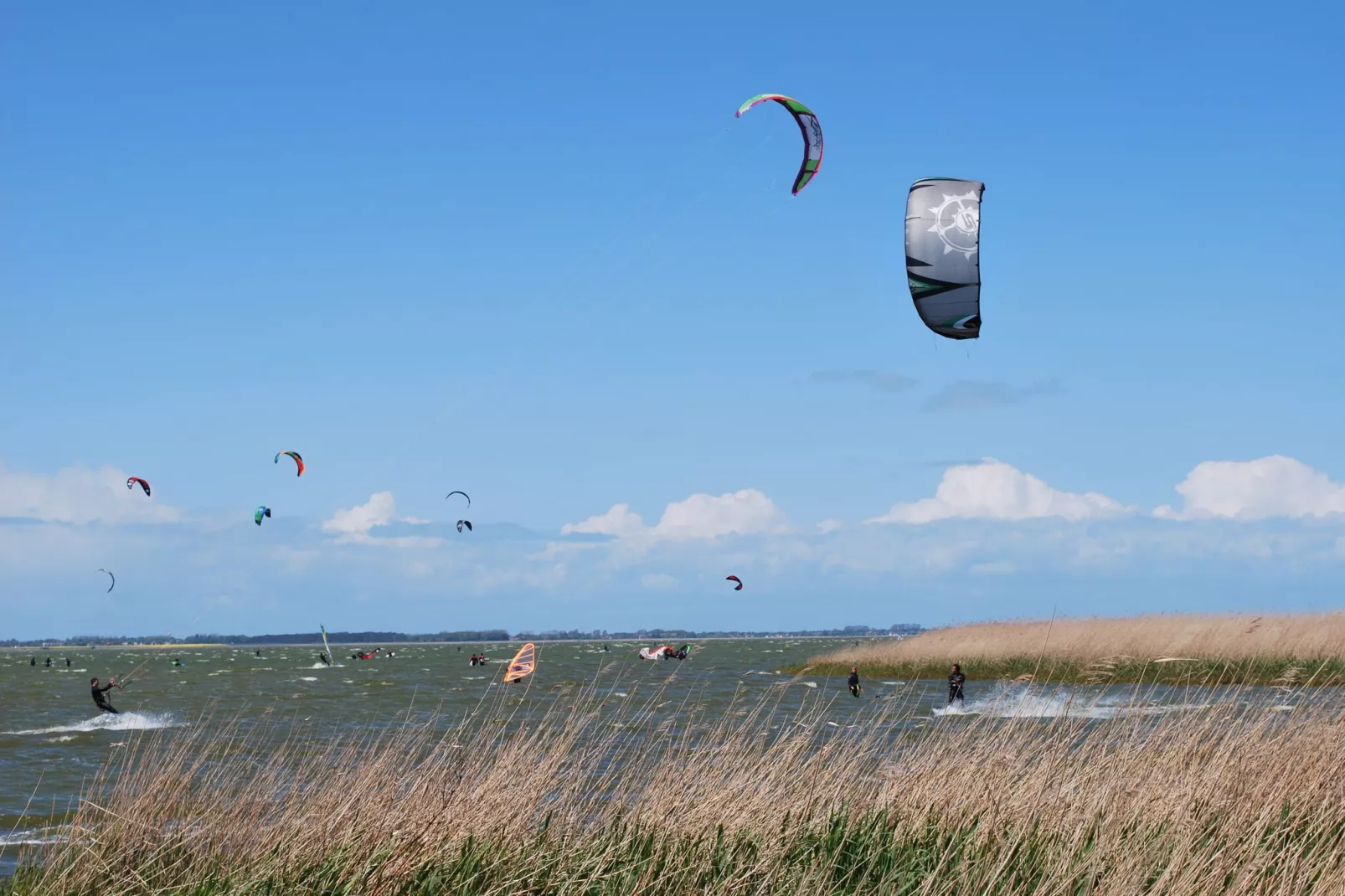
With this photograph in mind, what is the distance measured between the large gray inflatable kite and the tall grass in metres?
4.35

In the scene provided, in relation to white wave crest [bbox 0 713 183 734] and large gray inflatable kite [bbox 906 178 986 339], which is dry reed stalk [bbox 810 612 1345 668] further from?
white wave crest [bbox 0 713 183 734]

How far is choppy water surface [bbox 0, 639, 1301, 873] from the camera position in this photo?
1174cm

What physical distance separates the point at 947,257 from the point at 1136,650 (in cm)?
2065

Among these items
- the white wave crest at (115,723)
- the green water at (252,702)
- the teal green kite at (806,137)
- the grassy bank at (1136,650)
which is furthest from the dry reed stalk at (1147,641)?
the white wave crest at (115,723)

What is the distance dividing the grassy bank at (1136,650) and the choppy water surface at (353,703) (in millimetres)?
755

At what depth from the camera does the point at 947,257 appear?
12078 mm

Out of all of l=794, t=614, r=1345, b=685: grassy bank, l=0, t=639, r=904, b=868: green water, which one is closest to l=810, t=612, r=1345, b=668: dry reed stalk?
l=794, t=614, r=1345, b=685: grassy bank

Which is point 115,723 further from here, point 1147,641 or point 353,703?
point 1147,641

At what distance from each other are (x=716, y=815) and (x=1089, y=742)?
3195 millimetres

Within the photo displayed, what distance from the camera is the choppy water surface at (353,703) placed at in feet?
38.5

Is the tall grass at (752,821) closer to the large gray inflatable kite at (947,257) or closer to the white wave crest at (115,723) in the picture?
the large gray inflatable kite at (947,257)

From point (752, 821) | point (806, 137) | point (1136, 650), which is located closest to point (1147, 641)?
point (1136, 650)

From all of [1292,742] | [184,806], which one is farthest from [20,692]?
[1292,742]

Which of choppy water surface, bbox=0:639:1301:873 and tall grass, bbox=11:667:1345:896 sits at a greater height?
tall grass, bbox=11:667:1345:896
